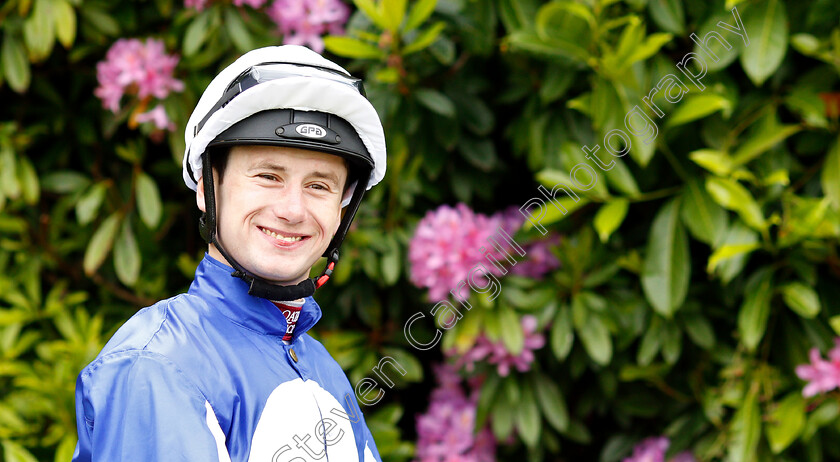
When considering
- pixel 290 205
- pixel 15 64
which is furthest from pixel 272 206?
pixel 15 64

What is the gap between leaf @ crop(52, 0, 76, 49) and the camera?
2262 mm

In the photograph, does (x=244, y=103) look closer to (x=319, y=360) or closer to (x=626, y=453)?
(x=319, y=360)

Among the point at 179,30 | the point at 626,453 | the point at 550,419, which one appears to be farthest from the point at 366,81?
the point at 626,453

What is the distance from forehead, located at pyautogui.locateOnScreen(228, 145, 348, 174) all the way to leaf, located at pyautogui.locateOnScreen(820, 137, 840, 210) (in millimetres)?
1586

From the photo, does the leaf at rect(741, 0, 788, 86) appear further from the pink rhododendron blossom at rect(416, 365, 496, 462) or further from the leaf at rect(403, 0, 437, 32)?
the pink rhododendron blossom at rect(416, 365, 496, 462)

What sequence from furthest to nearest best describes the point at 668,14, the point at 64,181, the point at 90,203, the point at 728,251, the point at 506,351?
the point at 64,181 < the point at 90,203 < the point at 506,351 < the point at 668,14 < the point at 728,251

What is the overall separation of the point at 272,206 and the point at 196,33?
1.37 meters

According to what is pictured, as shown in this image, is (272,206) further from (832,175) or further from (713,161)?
(832,175)

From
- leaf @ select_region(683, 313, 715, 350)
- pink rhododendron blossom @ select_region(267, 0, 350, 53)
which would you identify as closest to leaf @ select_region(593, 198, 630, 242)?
leaf @ select_region(683, 313, 715, 350)

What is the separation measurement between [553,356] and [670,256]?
0.53m

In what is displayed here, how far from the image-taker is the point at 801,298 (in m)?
2.02

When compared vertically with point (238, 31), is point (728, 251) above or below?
below

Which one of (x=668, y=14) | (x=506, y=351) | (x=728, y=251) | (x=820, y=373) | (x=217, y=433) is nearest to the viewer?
(x=217, y=433)

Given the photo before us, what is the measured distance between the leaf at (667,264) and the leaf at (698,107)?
26 cm
